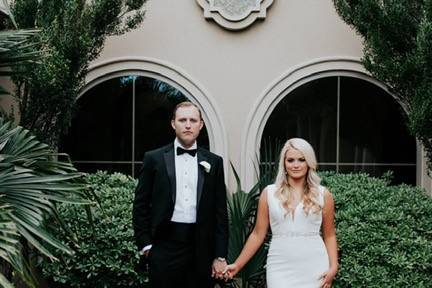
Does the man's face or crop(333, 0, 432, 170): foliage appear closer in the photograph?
the man's face

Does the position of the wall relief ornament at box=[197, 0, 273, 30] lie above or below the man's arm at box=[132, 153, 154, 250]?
above

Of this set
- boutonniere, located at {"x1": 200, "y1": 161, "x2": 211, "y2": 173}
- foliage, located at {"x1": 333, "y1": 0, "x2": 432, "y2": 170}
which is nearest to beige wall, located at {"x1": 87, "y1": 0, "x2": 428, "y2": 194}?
foliage, located at {"x1": 333, "y1": 0, "x2": 432, "y2": 170}

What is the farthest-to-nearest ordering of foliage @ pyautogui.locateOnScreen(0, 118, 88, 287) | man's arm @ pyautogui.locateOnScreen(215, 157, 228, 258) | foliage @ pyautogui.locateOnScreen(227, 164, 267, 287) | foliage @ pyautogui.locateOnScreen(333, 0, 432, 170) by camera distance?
foliage @ pyautogui.locateOnScreen(227, 164, 267, 287) → foliage @ pyautogui.locateOnScreen(333, 0, 432, 170) → man's arm @ pyautogui.locateOnScreen(215, 157, 228, 258) → foliage @ pyautogui.locateOnScreen(0, 118, 88, 287)

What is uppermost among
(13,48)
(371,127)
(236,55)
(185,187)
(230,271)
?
(236,55)

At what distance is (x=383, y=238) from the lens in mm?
6441

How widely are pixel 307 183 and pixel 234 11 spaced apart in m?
4.36

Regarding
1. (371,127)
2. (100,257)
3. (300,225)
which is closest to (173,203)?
(300,225)

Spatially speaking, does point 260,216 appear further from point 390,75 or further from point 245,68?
point 245,68

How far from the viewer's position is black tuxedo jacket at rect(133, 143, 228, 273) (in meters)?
4.79

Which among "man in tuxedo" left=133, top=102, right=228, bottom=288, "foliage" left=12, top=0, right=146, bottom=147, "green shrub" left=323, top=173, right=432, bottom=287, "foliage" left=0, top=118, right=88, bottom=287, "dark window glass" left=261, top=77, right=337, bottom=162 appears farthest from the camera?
"dark window glass" left=261, top=77, right=337, bottom=162

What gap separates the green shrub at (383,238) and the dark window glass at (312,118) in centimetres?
173

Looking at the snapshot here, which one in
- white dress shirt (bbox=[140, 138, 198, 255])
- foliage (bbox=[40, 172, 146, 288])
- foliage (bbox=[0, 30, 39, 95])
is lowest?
foliage (bbox=[40, 172, 146, 288])

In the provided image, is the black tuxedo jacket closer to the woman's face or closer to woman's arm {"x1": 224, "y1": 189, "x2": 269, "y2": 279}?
woman's arm {"x1": 224, "y1": 189, "x2": 269, "y2": 279}

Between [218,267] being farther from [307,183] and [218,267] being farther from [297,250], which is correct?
[307,183]
